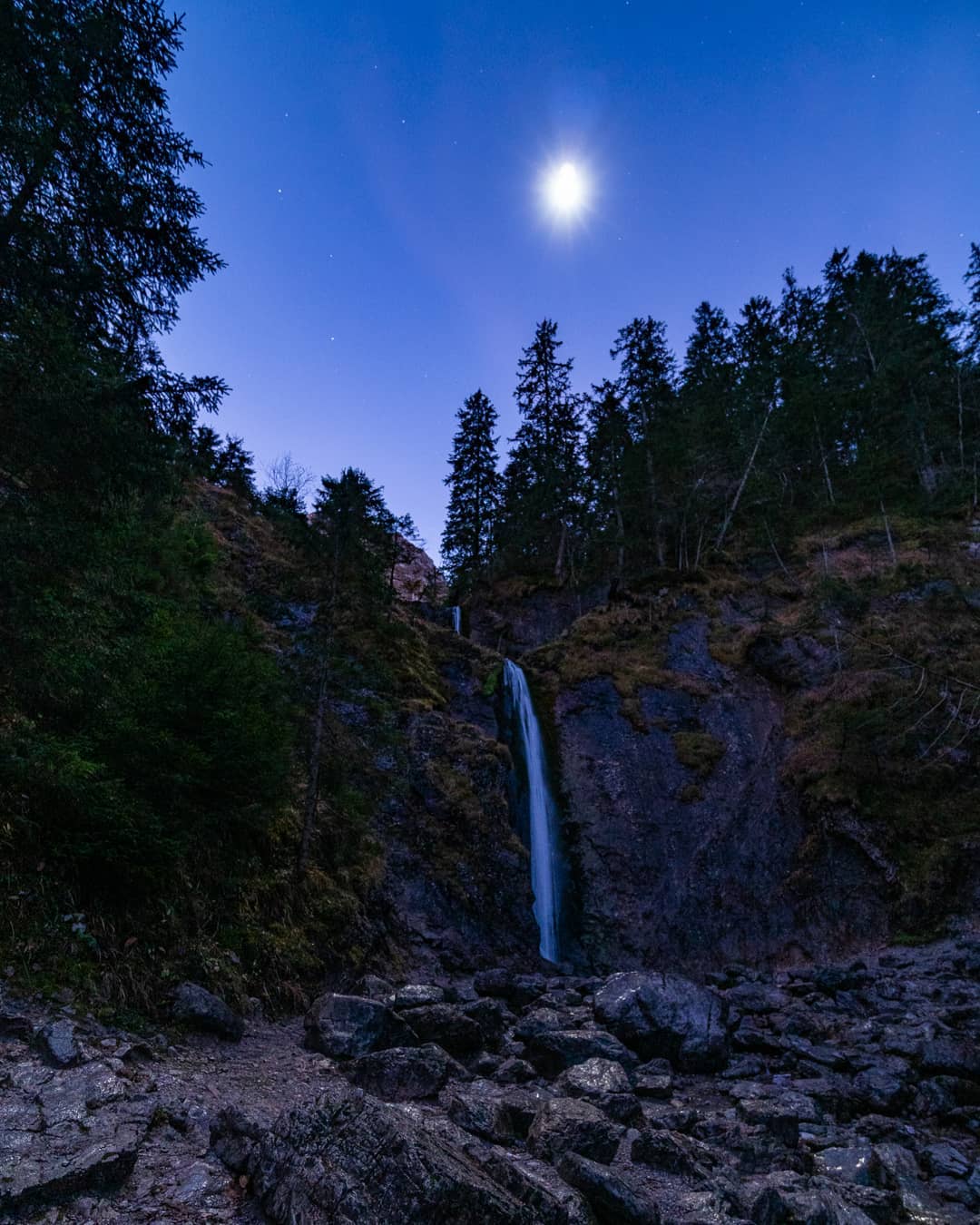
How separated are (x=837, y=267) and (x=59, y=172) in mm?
56895

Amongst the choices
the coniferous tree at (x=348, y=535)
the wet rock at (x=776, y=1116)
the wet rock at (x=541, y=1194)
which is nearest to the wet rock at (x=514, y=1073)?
the wet rock at (x=776, y=1116)

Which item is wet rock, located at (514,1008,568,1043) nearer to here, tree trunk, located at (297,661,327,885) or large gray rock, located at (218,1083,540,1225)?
tree trunk, located at (297,661,327,885)

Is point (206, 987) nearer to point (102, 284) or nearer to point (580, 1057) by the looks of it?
point (580, 1057)

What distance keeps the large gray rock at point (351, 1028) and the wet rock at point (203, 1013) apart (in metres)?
0.93

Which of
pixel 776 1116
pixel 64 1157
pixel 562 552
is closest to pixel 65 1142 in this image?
pixel 64 1157

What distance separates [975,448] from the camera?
3300 centimetres

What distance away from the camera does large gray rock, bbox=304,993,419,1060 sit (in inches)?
261

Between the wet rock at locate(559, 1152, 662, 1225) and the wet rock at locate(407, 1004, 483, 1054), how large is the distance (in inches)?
141

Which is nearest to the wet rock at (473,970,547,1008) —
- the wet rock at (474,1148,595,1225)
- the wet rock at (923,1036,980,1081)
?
the wet rock at (923,1036,980,1081)

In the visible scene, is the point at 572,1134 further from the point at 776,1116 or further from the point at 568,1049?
the point at 776,1116

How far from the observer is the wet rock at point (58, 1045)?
4.18 m

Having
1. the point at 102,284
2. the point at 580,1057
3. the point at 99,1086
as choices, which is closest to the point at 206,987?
the point at 99,1086

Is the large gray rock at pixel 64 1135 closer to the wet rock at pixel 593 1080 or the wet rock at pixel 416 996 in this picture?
the wet rock at pixel 593 1080

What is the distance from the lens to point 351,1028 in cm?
680
